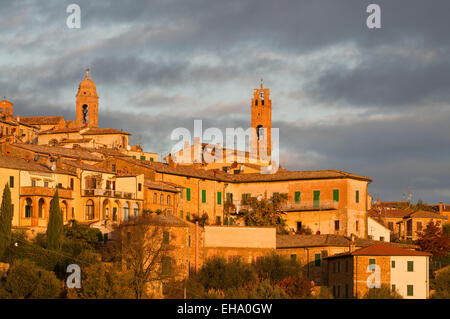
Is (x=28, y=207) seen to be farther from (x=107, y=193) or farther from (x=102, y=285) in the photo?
(x=102, y=285)

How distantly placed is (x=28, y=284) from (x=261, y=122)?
6451 cm

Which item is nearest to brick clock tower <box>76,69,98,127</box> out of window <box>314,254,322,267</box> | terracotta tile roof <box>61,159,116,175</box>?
terracotta tile roof <box>61,159,116,175</box>

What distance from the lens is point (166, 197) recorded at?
278ft

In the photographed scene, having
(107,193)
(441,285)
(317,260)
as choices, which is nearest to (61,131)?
(107,193)

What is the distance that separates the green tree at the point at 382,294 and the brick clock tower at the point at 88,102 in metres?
58.2

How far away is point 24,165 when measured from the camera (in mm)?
78750

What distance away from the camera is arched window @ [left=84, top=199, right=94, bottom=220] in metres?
79.8

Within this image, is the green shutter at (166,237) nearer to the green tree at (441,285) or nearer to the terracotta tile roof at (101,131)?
the green tree at (441,285)

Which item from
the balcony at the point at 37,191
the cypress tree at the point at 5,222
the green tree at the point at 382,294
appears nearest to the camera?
the green tree at the point at 382,294

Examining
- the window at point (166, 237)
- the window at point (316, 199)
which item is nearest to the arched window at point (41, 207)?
the window at point (166, 237)

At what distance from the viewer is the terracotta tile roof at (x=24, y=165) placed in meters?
77.0

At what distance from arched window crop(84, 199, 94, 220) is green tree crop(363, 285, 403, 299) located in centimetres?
2153

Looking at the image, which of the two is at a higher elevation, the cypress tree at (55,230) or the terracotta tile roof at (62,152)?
the terracotta tile roof at (62,152)

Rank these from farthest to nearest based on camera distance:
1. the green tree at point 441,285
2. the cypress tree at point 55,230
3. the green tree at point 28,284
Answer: the green tree at point 441,285
the cypress tree at point 55,230
the green tree at point 28,284
